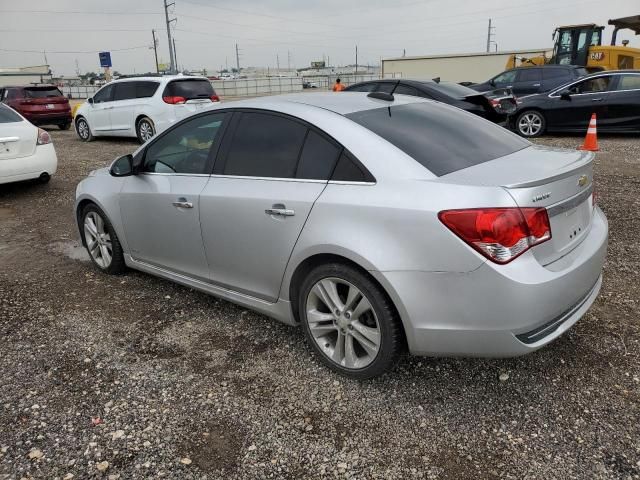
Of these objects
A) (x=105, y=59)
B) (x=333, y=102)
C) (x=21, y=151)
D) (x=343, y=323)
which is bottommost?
(x=343, y=323)

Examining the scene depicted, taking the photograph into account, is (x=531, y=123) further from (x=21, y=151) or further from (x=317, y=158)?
(x=317, y=158)

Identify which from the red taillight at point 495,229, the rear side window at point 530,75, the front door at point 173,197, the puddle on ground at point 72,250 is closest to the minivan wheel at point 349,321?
the red taillight at point 495,229

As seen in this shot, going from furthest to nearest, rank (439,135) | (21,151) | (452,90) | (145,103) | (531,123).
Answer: (145,103) < (531,123) < (452,90) < (21,151) < (439,135)

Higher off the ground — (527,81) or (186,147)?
(186,147)

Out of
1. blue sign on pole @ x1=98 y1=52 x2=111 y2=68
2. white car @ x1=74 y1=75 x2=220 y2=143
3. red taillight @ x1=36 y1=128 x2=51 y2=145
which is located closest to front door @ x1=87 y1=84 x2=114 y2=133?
white car @ x1=74 y1=75 x2=220 y2=143

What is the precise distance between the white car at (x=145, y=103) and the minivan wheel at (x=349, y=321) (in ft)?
32.5

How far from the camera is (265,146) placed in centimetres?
331

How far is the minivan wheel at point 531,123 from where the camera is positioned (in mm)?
12227

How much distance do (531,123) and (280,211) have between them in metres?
11.0

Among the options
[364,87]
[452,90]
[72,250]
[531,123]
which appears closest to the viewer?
[72,250]

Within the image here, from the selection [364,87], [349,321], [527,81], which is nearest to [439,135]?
[349,321]

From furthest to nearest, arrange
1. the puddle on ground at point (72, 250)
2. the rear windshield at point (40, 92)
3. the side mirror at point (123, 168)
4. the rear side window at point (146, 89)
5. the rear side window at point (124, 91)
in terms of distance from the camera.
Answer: the rear windshield at point (40, 92) → the rear side window at point (124, 91) → the rear side window at point (146, 89) → the puddle on ground at point (72, 250) → the side mirror at point (123, 168)

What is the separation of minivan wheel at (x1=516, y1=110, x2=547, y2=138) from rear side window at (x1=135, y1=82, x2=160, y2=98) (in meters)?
8.60

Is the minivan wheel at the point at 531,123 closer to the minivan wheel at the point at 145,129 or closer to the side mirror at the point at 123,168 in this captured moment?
the minivan wheel at the point at 145,129
